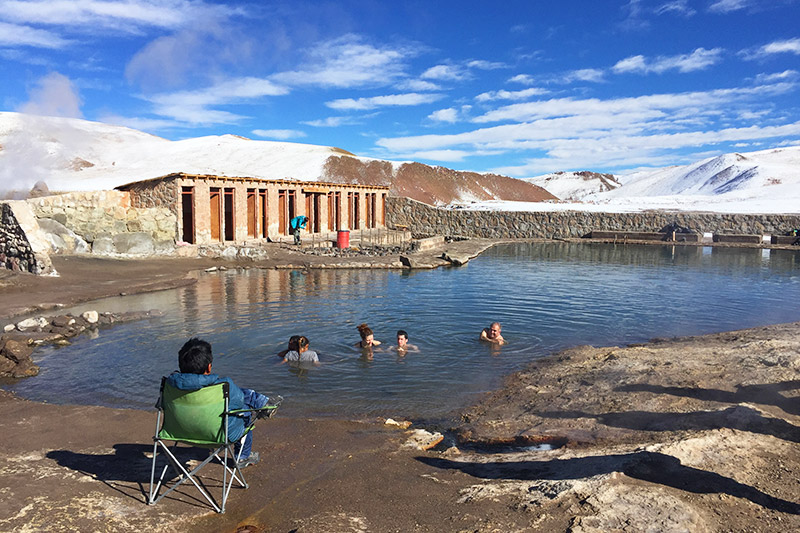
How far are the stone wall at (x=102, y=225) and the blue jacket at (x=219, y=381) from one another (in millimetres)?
19678

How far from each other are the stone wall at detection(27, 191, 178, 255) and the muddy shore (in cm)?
1577

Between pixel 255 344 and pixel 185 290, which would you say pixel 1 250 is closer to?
pixel 185 290

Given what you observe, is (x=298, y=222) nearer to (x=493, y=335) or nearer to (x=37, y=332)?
(x=37, y=332)

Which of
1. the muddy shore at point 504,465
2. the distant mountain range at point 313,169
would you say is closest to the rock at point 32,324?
the muddy shore at point 504,465

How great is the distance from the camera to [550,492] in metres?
4.57

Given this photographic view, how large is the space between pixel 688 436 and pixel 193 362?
4.56 metres

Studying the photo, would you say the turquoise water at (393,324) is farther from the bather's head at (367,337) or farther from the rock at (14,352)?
the rock at (14,352)

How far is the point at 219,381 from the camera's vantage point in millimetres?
4727

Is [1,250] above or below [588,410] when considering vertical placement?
above

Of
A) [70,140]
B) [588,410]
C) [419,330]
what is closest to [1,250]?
[419,330]

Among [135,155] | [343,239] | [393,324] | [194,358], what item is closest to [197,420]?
[194,358]

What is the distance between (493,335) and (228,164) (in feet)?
246

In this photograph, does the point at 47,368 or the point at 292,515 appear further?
the point at 47,368

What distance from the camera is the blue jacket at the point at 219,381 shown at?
183 inches
